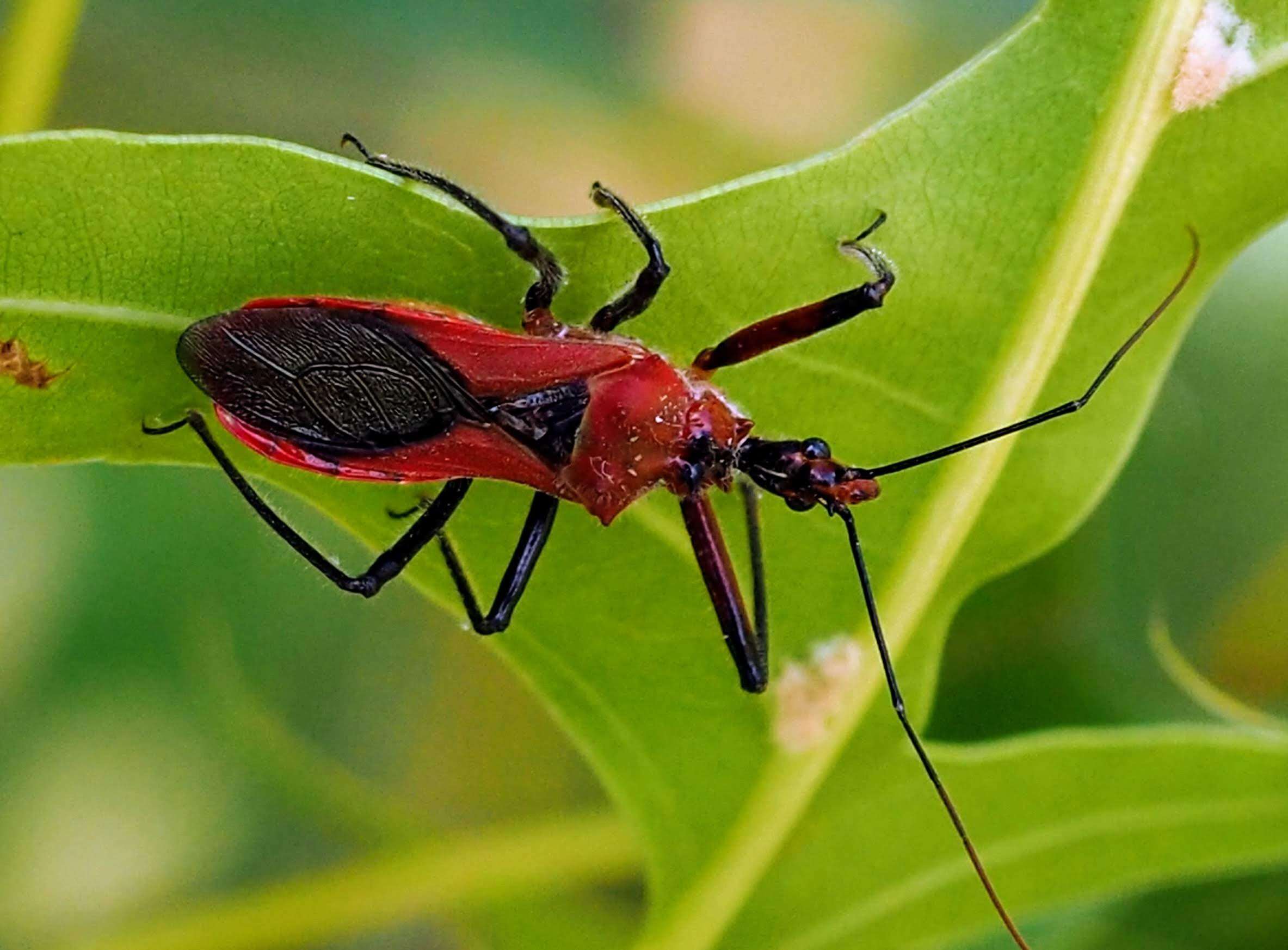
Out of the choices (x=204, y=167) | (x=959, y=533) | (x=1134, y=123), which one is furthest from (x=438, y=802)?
(x=1134, y=123)

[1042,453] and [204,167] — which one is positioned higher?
[1042,453]

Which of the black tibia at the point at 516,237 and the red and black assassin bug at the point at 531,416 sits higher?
the black tibia at the point at 516,237

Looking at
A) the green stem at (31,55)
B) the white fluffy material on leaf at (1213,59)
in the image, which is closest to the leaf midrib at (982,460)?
the white fluffy material on leaf at (1213,59)

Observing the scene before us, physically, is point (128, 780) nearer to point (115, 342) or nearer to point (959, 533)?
point (115, 342)

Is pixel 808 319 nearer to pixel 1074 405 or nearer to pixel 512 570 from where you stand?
pixel 1074 405

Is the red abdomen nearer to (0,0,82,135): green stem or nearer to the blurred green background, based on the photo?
the blurred green background

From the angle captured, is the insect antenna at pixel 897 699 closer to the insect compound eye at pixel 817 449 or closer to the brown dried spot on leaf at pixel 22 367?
the insect compound eye at pixel 817 449
